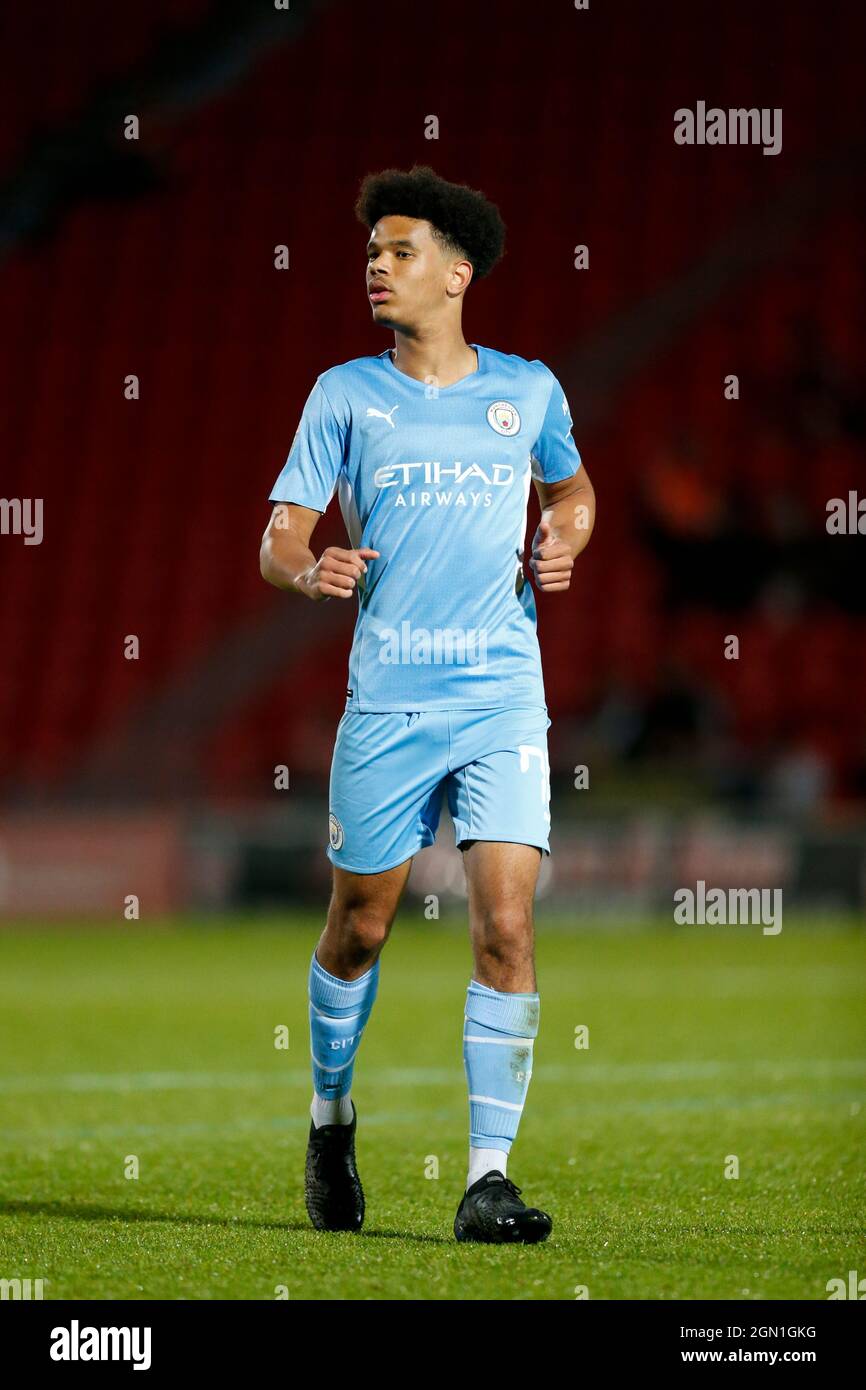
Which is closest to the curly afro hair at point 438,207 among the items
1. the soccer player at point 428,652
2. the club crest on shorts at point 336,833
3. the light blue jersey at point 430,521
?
the soccer player at point 428,652

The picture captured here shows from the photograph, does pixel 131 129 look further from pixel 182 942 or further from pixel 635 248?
pixel 182 942

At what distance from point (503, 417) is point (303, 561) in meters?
0.50

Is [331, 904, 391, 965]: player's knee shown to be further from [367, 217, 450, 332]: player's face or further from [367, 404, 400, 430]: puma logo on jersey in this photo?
[367, 217, 450, 332]: player's face

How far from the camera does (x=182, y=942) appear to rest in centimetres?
1185

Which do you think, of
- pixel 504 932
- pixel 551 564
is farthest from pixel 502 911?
pixel 551 564

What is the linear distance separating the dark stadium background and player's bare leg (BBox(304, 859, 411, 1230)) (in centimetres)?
829

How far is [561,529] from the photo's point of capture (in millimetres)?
4113

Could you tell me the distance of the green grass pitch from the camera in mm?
3494

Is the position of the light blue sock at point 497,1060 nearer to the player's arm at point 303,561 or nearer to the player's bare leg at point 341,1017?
the player's bare leg at point 341,1017

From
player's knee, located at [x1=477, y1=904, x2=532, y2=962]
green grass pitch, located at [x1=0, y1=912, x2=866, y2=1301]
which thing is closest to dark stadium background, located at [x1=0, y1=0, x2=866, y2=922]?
green grass pitch, located at [x1=0, y1=912, x2=866, y2=1301]

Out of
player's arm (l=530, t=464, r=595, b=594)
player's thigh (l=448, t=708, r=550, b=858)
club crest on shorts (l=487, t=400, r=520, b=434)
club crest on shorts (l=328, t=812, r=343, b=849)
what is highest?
club crest on shorts (l=487, t=400, r=520, b=434)

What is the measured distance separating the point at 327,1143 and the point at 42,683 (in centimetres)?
1263

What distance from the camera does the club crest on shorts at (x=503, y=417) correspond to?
158 inches

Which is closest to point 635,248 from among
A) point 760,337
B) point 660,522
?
point 760,337
